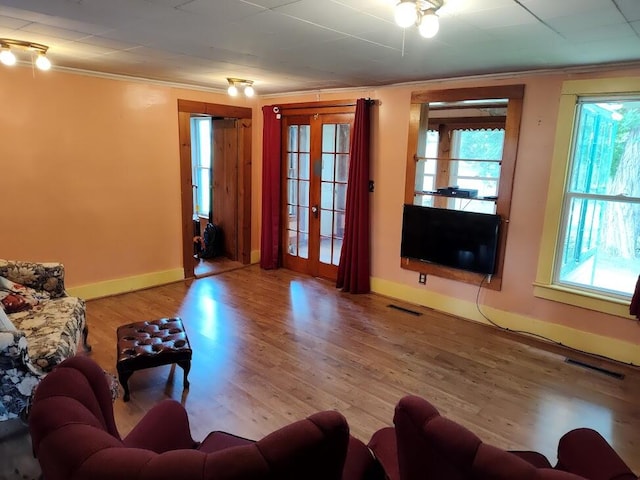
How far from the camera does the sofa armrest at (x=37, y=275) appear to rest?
10.7ft

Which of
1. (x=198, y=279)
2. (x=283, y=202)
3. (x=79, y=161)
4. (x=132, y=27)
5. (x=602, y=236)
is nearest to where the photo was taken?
(x=132, y=27)

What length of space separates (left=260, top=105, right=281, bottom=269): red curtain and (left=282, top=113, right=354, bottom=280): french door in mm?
116

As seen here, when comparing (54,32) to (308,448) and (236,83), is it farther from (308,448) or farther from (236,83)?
(308,448)

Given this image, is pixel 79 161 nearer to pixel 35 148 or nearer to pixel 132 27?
pixel 35 148

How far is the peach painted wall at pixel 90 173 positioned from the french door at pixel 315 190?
4.17ft

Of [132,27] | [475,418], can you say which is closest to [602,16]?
[475,418]

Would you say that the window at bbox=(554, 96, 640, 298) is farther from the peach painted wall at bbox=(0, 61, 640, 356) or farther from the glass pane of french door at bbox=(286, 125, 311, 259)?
the glass pane of french door at bbox=(286, 125, 311, 259)

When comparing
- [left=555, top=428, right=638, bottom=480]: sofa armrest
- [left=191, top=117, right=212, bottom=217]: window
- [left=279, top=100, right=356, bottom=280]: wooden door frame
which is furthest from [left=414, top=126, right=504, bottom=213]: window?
[left=555, top=428, right=638, bottom=480]: sofa armrest

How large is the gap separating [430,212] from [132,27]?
317 centimetres

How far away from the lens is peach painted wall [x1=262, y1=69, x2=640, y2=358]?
144 inches

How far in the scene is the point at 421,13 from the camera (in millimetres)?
2094

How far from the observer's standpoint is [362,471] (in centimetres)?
167

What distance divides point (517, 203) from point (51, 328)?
12.8 ft

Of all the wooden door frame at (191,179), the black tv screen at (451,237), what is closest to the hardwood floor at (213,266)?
the wooden door frame at (191,179)
